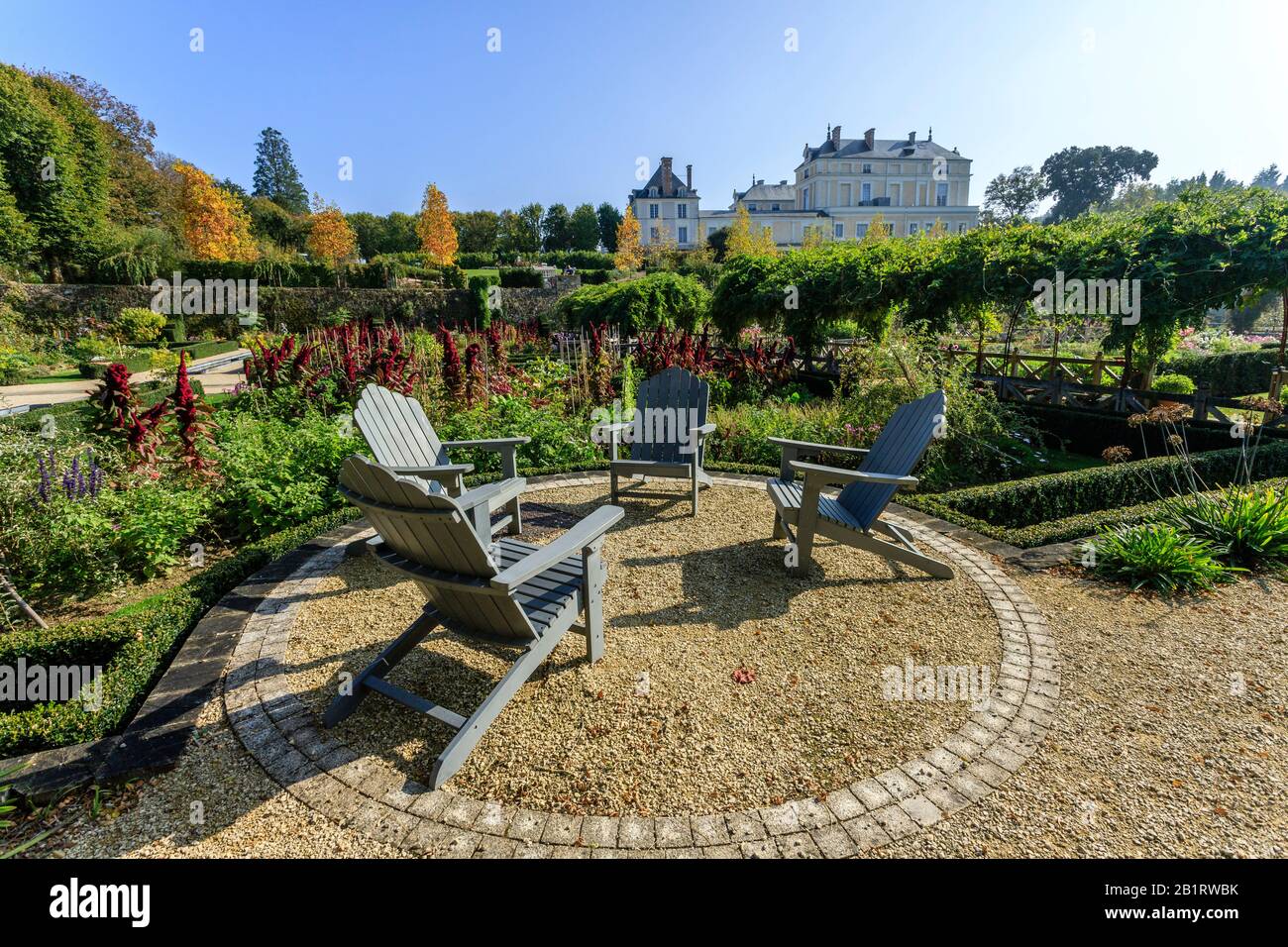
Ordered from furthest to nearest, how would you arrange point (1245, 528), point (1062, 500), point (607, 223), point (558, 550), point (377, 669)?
point (607, 223), point (1062, 500), point (1245, 528), point (377, 669), point (558, 550)

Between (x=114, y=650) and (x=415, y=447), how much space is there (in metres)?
1.92

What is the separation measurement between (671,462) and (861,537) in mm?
1873

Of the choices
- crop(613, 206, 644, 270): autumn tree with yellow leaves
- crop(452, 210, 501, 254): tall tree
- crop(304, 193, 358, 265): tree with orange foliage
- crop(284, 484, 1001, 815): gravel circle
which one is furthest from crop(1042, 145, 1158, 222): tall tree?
crop(284, 484, 1001, 815): gravel circle

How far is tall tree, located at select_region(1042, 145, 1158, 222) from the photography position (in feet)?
212

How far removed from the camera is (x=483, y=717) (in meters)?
2.24

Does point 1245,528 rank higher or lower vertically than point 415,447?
lower

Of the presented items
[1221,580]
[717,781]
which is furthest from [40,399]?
[1221,580]

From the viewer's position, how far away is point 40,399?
9.73 metres

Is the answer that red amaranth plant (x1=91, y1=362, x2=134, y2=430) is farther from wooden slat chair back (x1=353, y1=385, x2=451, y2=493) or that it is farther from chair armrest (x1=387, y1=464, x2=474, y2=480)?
chair armrest (x1=387, y1=464, x2=474, y2=480)

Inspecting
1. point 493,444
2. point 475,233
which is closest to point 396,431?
point 493,444

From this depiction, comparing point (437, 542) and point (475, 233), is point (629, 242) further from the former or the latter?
point (437, 542)

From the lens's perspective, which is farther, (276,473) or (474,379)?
(474,379)

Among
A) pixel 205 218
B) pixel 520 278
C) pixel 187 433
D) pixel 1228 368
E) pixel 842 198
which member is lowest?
pixel 187 433
